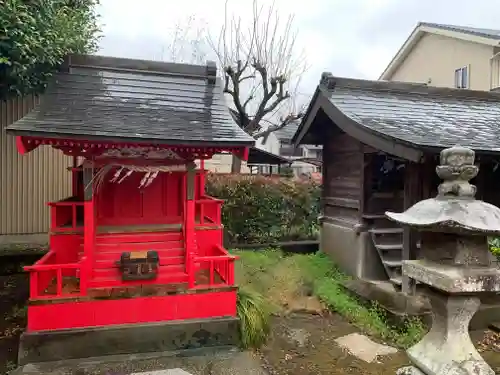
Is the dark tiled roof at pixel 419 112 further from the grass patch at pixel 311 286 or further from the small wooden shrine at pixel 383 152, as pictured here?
the grass patch at pixel 311 286

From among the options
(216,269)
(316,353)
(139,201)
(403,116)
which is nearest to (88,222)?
(139,201)

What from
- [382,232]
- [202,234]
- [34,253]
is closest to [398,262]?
[382,232]

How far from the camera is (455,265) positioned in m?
3.41

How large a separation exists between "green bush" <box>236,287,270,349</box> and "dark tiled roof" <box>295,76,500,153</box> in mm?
4006

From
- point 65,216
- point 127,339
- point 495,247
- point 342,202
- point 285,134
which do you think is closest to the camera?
point 127,339

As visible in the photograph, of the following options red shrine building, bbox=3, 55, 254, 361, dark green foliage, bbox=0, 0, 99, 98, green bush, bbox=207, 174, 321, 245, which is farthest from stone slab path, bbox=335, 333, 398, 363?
dark green foliage, bbox=0, 0, 99, 98

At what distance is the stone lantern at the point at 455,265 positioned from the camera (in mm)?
3242

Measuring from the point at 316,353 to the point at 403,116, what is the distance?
19.0 feet

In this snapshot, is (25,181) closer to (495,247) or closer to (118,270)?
(118,270)

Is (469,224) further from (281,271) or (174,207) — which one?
(281,271)

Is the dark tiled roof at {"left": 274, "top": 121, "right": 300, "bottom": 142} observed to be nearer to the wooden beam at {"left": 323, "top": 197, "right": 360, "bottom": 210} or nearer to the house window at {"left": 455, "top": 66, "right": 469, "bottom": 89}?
the house window at {"left": 455, "top": 66, "right": 469, "bottom": 89}

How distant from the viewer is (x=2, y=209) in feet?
35.8

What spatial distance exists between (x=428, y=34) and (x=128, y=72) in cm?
2073

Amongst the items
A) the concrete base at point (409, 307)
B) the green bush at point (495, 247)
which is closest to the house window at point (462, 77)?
Answer: the green bush at point (495, 247)
